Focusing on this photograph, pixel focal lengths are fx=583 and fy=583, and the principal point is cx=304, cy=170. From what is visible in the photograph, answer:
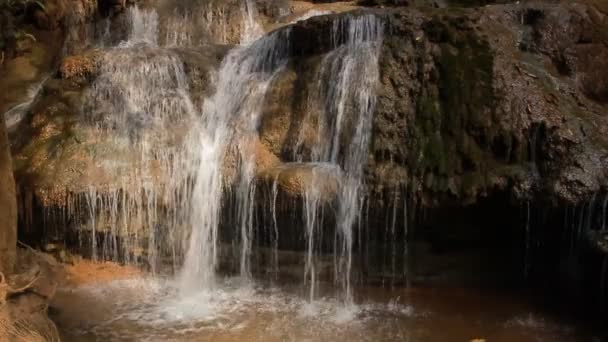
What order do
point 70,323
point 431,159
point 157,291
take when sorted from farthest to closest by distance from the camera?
1. point 157,291
2. point 431,159
3. point 70,323

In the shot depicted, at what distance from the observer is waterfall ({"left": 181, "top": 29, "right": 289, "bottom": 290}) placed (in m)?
6.94

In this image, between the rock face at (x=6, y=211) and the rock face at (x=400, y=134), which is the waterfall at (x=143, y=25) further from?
the rock face at (x=6, y=211)

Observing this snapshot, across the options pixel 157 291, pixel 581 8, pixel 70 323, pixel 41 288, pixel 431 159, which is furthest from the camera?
pixel 581 8

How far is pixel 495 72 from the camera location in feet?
21.8

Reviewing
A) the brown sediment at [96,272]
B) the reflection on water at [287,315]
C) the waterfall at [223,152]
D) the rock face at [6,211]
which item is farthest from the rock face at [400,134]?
the rock face at [6,211]

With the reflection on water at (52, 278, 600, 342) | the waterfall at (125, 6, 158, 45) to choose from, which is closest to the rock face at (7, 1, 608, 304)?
the reflection on water at (52, 278, 600, 342)

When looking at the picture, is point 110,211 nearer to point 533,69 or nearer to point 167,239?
point 167,239

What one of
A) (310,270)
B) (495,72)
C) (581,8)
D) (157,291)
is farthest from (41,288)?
(581,8)

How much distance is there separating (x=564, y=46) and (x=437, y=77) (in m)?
1.73

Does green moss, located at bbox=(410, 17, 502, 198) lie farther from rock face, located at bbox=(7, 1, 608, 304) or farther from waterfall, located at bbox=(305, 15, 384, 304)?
waterfall, located at bbox=(305, 15, 384, 304)

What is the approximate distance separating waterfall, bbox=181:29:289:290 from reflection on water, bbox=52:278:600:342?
354mm

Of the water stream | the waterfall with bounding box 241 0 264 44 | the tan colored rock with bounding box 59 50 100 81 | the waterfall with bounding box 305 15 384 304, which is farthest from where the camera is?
the waterfall with bounding box 241 0 264 44

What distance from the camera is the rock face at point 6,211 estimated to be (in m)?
4.65

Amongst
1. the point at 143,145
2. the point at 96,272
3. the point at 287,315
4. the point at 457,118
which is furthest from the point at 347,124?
the point at 96,272
